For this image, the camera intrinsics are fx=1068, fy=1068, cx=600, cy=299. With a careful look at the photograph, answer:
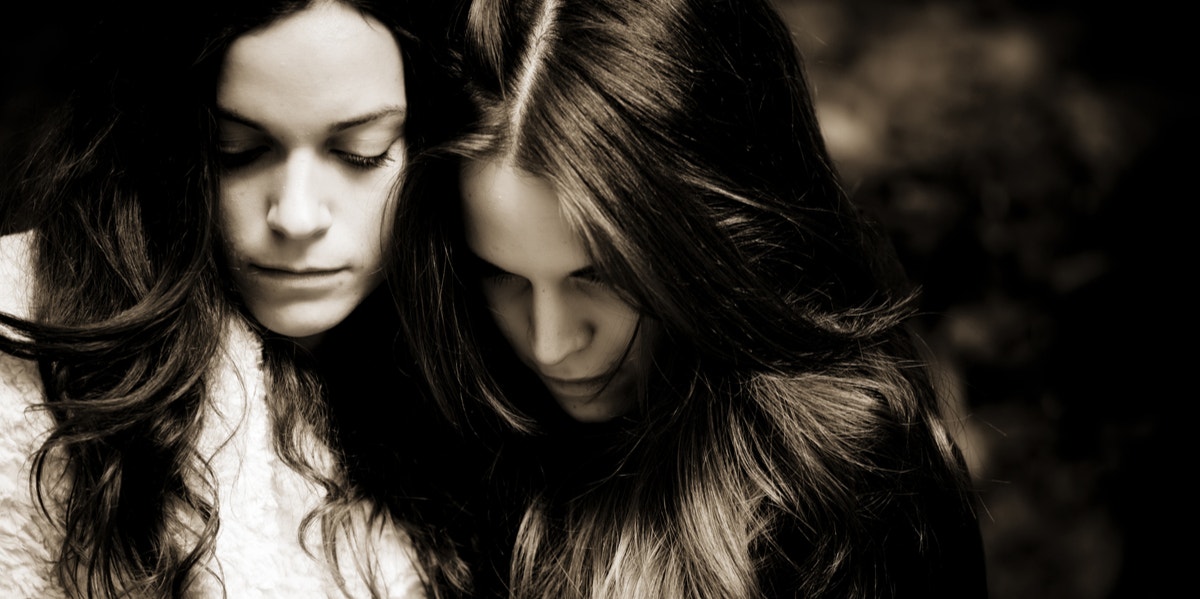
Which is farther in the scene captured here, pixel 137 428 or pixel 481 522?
pixel 481 522

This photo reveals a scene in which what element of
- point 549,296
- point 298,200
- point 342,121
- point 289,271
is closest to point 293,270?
point 289,271

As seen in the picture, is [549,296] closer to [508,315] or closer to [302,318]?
[508,315]

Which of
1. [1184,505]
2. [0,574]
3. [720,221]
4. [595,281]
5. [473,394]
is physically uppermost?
[720,221]

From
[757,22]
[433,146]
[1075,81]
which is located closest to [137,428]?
[433,146]

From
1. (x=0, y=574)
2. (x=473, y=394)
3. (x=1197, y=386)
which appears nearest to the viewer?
(x=0, y=574)

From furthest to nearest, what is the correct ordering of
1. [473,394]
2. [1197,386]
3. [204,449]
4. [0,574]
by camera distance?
[1197,386] < [473,394] < [204,449] < [0,574]

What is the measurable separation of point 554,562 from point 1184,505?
1.35m

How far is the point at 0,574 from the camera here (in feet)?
4.55

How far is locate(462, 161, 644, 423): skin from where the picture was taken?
1.39 metres

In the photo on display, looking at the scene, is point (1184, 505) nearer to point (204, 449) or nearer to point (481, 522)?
point (481, 522)

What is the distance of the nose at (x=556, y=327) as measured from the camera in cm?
147

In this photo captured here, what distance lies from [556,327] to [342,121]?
39cm

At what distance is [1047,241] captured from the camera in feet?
7.24

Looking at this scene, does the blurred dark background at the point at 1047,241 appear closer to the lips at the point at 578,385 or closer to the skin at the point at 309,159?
the lips at the point at 578,385
